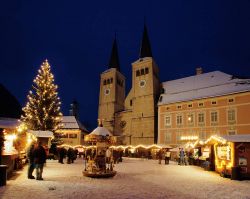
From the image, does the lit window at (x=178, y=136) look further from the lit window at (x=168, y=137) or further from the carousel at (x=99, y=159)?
the carousel at (x=99, y=159)

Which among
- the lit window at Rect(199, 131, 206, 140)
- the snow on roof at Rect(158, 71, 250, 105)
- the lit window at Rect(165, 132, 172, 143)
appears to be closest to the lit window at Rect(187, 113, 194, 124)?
the lit window at Rect(199, 131, 206, 140)

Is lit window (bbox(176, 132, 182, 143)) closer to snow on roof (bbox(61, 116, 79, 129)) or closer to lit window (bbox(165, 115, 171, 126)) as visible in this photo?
lit window (bbox(165, 115, 171, 126))

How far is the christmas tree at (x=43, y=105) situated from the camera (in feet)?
88.6

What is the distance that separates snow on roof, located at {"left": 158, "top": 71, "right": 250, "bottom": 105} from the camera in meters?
39.6

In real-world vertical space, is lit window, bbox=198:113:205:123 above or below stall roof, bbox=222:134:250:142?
above

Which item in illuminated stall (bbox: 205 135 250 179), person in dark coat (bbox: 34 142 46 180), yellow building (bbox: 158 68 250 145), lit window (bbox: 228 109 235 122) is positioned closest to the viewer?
person in dark coat (bbox: 34 142 46 180)

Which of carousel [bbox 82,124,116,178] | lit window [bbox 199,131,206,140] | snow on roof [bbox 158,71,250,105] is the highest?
snow on roof [bbox 158,71,250,105]

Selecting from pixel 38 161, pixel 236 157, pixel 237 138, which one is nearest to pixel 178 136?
pixel 237 138

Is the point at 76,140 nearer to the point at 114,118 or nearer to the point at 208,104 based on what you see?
the point at 114,118

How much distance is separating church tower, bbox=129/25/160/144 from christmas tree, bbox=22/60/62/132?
25285mm

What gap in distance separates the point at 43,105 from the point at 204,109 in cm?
2573

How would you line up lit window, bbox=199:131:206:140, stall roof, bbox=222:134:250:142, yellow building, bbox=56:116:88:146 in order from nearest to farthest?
1. stall roof, bbox=222:134:250:142
2. lit window, bbox=199:131:206:140
3. yellow building, bbox=56:116:88:146

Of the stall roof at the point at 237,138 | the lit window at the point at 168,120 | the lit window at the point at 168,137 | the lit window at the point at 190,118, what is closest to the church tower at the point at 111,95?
the lit window at the point at 168,137

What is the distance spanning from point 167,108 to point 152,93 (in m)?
6.04
